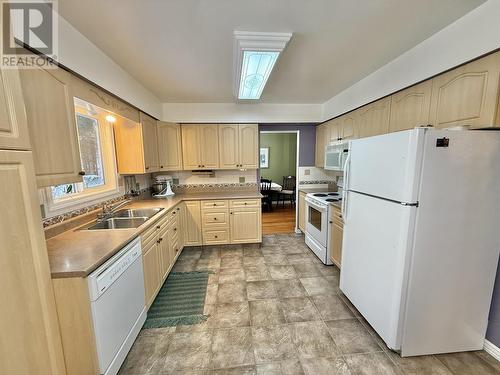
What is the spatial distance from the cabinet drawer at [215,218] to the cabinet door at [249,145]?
36.5 inches

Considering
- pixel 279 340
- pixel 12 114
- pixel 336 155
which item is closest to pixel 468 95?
pixel 336 155

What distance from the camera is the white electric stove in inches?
114

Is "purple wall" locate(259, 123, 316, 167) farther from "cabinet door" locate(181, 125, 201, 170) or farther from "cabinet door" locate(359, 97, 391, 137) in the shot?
"cabinet door" locate(181, 125, 201, 170)

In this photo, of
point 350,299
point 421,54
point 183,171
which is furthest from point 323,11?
point 183,171

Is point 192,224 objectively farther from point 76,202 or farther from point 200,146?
point 76,202

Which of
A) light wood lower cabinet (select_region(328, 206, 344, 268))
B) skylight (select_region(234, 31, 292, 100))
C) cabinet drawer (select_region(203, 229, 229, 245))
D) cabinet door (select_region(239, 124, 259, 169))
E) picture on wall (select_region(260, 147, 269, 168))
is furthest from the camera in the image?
picture on wall (select_region(260, 147, 269, 168))

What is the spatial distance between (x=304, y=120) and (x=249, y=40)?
7.70ft

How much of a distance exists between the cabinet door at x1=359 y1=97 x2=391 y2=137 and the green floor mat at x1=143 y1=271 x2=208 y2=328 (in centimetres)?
275

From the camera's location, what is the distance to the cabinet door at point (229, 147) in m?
3.61

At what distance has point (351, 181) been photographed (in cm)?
203

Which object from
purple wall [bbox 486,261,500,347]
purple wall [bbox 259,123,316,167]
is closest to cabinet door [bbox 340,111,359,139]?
purple wall [bbox 259,123,316,167]

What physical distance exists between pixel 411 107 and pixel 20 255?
3008 mm

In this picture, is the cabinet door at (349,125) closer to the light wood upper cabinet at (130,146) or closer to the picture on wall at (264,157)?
the light wood upper cabinet at (130,146)

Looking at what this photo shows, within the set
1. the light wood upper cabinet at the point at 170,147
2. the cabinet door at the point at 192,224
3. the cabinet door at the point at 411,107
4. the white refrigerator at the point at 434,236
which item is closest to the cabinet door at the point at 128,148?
the light wood upper cabinet at the point at 170,147
